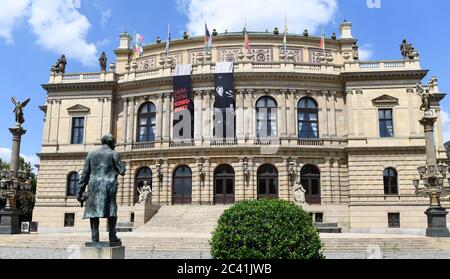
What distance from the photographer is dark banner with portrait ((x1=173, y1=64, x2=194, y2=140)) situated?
1540 inches

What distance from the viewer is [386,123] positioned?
125 ft

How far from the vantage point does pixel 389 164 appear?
37000 millimetres

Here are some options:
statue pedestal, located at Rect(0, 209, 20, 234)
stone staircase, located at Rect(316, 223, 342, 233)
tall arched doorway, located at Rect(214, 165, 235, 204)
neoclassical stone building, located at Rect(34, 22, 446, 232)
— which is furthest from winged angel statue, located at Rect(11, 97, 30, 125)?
stone staircase, located at Rect(316, 223, 342, 233)

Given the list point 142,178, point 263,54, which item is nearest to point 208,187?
point 142,178

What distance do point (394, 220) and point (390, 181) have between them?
3.31 metres

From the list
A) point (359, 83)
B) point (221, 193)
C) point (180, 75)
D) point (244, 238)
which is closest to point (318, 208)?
point (221, 193)

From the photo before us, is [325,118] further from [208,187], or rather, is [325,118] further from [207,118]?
[208,187]

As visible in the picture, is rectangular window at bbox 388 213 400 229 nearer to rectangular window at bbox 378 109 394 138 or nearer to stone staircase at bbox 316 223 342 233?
stone staircase at bbox 316 223 342 233

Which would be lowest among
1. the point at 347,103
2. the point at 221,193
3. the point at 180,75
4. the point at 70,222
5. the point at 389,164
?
the point at 70,222

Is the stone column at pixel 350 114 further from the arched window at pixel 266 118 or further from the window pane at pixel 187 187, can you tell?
the window pane at pixel 187 187

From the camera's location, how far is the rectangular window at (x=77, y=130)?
137 feet

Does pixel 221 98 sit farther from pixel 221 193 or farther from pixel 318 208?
pixel 318 208

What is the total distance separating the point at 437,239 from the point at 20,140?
2775 centimetres

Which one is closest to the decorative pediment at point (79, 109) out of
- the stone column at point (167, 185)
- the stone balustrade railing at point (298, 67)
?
the stone balustrade railing at point (298, 67)
